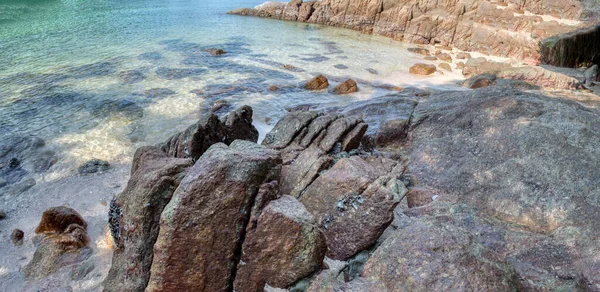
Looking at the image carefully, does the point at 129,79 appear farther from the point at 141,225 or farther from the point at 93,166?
the point at 141,225

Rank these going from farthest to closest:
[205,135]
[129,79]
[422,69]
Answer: [422,69] → [129,79] → [205,135]

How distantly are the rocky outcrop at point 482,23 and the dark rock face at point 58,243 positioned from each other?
20.8 m

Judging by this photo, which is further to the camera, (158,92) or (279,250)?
(158,92)

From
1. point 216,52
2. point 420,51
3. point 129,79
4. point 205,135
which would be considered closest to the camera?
point 205,135

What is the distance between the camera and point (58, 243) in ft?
24.7

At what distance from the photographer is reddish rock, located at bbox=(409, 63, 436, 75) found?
19766 millimetres

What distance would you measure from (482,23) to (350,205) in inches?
988

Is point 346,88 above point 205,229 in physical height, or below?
below

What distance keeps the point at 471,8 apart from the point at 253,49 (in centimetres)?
1615

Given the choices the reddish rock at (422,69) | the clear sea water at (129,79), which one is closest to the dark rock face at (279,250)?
the clear sea water at (129,79)

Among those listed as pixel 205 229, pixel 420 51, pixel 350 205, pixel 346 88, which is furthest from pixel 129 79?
pixel 420 51

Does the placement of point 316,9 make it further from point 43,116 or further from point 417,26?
point 43,116

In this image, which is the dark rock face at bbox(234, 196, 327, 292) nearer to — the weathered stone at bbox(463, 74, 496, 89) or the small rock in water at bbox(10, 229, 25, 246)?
the small rock in water at bbox(10, 229, 25, 246)

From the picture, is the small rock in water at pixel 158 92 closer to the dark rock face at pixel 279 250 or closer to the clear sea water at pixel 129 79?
the clear sea water at pixel 129 79
